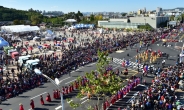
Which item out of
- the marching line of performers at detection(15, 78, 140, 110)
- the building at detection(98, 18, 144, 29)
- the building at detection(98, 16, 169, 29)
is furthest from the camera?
the building at detection(98, 18, 144, 29)

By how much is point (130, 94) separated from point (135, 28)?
253ft

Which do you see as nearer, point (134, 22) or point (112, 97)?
point (112, 97)

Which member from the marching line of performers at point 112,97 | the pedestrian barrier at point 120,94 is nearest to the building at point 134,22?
the pedestrian barrier at point 120,94

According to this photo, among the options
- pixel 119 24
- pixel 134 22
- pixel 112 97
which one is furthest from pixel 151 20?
pixel 112 97

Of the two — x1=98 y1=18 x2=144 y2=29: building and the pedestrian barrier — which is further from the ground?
x1=98 y1=18 x2=144 y2=29: building

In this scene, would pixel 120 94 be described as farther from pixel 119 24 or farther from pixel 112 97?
pixel 119 24

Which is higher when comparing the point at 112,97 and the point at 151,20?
the point at 151,20

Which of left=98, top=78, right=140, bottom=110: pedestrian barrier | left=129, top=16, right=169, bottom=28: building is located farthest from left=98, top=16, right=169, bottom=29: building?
left=98, top=78, right=140, bottom=110: pedestrian barrier

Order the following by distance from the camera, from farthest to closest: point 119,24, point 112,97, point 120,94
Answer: point 119,24 → point 120,94 → point 112,97

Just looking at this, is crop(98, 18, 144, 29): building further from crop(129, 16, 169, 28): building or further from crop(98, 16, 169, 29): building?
crop(129, 16, 169, 28): building

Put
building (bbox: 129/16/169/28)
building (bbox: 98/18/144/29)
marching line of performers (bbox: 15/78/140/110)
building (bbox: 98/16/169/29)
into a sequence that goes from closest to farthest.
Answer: marching line of performers (bbox: 15/78/140/110) < building (bbox: 129/16/169/28) < building (bbox: 98/16/169/29) < building (bbox: 98/18/144/29)

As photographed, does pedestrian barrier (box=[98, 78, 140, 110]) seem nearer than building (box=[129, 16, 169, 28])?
Yes

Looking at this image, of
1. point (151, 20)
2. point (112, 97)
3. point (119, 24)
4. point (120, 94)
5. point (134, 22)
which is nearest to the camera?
point (112, 97)

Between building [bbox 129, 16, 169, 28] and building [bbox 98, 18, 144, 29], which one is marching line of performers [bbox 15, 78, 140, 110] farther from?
building [bbox 129, 16, 169, 28]
